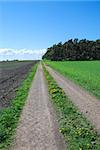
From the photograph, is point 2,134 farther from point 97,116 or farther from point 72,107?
point 72,107

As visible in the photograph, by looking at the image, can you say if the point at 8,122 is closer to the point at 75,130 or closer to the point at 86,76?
the point at 75,130

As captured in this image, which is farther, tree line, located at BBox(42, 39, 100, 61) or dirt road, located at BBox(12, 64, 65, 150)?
tree line, located at BBox(42, 39, 100, 61)

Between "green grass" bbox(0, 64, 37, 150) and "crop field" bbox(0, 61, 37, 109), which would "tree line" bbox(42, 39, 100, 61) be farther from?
"green grass" bbox(0, 64, 37, 150)

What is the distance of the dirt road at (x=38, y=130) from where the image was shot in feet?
32.1

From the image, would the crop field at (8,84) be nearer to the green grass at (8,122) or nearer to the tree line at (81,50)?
the green grass at (8,122)

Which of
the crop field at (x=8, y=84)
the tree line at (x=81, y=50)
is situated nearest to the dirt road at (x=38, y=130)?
the crop field at (x=8, y=84)

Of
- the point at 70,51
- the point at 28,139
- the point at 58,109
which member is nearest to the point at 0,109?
the point at 58,109

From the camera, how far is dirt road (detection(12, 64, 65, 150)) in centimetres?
978

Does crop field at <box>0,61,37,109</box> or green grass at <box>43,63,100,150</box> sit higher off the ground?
green grass at <box>43,63,100,150</box>

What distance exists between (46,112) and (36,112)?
1.76ft

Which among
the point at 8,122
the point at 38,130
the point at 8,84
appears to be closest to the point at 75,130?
the point at 38,130

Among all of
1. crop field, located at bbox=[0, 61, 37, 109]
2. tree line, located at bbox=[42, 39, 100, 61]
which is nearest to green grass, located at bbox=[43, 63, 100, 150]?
crop field, located at bbox=[0, 61, 37, 109]

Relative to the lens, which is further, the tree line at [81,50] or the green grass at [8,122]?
the tree line at [81,50]

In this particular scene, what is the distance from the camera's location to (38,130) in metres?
11.7
